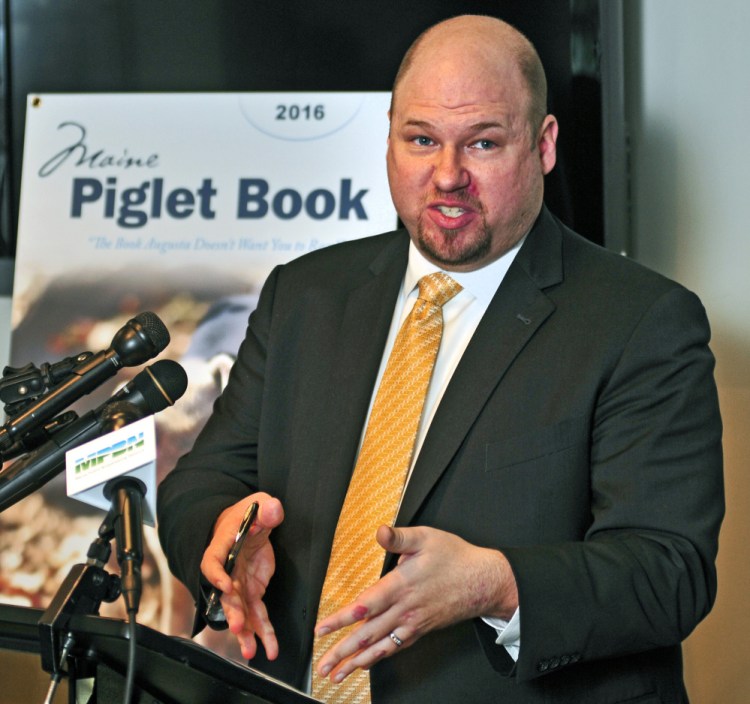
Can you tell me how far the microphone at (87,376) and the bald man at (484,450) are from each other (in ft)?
1.07

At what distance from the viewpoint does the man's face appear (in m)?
2.02

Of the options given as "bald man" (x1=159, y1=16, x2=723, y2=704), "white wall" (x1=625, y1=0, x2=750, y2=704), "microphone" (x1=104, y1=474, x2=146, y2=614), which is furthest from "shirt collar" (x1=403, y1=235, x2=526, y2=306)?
"white wall" (x1=625, y1=0, x2=750, y2=704)

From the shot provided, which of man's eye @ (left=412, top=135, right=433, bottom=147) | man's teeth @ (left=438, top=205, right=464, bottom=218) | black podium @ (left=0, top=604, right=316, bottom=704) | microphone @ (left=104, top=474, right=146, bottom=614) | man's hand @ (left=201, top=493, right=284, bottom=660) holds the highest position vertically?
man's eye @ (left=412, top=135, right=433, bottom=147)

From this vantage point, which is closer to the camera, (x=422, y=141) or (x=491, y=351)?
(x=491, y=351)

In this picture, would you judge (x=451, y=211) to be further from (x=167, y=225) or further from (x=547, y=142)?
(x=167, y=225)

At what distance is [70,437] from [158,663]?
0.34 metres

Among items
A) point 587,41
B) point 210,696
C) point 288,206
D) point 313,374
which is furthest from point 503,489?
point 587,41

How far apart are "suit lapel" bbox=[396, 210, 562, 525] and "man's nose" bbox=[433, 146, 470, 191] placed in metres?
0.19

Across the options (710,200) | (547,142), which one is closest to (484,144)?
(547,142)

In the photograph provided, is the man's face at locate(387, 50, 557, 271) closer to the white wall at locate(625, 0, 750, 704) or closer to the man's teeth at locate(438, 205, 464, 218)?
the man's teeth at locate(438, 205, 464, 218)

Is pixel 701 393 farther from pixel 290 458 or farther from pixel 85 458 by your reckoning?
pixel 85 458

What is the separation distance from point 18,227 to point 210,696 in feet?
8.27

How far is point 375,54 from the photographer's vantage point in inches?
141

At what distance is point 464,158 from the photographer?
203cm
